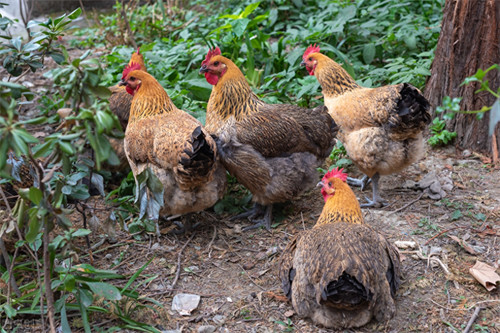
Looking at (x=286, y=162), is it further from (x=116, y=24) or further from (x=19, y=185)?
(x=116, y=24)

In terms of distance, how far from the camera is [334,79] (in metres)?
5.46

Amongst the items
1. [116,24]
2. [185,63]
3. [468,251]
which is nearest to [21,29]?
[116,24]

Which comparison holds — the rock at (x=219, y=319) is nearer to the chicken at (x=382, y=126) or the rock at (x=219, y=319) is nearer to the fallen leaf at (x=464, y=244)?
the chicken at (x=382, y=126)

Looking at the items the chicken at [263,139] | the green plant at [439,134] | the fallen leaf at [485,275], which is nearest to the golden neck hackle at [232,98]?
the chicken at [263,139]

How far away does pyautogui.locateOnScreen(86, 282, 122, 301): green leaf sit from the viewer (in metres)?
3.24

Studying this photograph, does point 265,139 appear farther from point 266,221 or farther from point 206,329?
point 206,329

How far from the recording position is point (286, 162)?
4801 millimetres

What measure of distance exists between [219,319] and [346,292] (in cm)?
106

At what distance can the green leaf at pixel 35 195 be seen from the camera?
2.55 metres

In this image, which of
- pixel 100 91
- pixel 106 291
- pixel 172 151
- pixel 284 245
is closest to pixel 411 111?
pixel 284 245

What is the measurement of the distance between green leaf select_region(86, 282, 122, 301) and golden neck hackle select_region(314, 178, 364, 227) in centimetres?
167

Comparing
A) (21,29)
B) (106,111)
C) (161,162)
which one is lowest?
(21,29)

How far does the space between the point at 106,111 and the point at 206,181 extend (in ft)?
6.80

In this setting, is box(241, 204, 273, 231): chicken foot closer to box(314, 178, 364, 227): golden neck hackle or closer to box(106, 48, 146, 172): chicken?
box(314, 178, 364, 227): golden neck hackle
